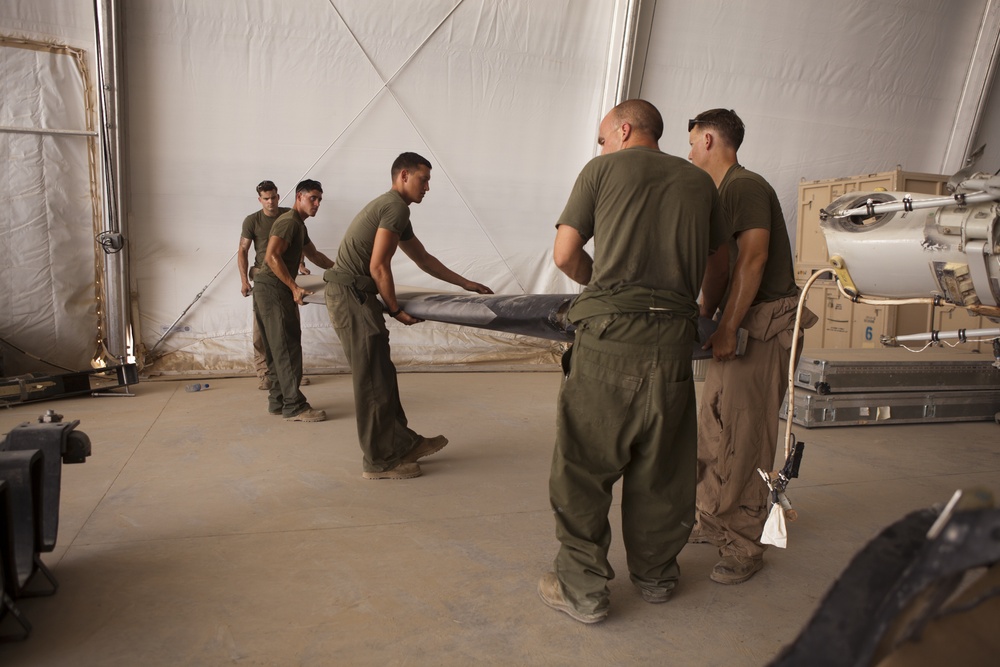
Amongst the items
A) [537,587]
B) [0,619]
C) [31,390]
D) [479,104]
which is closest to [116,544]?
[0,619]

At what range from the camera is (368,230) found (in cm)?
377

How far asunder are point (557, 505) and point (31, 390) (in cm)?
470

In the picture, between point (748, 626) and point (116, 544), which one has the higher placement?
point (748, 626)

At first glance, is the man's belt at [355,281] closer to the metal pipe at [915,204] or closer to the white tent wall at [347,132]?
the metal pipe at [915,204]

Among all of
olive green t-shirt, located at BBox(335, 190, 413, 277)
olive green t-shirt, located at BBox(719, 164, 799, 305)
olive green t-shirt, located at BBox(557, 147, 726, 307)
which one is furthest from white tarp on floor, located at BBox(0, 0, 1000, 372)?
olive green t-shirt, located at BBox(557, 147, 726, 307)

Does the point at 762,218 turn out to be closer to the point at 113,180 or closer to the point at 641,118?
the point at 641,118

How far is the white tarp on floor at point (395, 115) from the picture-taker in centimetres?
589

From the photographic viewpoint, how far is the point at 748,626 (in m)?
2.34

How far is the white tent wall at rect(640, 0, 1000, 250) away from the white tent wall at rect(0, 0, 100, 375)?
5.17m

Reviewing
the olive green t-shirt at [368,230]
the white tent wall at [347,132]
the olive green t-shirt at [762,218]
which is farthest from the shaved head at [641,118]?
the white tent wall at [347,132]

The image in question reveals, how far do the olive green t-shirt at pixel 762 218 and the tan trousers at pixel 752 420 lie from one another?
0.21 feet

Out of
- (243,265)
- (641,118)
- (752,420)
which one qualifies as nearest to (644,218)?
(641,118)

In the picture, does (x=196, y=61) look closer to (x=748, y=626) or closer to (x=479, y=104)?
(x=479, y=104)

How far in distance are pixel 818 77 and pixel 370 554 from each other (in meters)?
7.16
